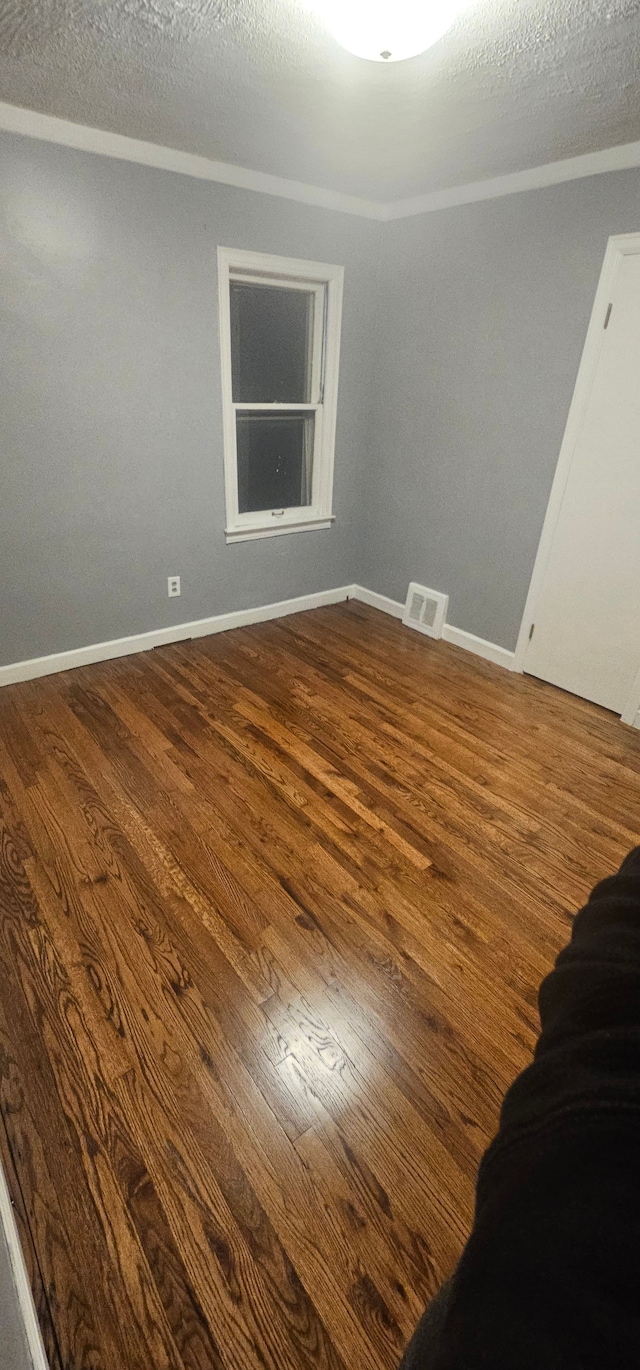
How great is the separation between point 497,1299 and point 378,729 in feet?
7.56

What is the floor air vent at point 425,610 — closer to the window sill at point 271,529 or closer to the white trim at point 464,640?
the white trim at point 464,640

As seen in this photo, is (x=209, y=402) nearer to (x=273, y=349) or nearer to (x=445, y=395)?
(x=273, y=349)

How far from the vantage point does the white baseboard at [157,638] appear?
113 inches

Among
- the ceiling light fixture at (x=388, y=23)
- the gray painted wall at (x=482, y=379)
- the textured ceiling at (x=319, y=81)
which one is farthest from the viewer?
the gray painted wall at (x=482, y=379)

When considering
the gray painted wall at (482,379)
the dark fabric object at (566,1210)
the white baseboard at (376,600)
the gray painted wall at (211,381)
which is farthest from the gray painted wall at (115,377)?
the dark fabric object at (566,1210)

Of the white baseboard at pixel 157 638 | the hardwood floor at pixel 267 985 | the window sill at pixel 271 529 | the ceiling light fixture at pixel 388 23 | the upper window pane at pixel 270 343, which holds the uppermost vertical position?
the ceiling light fixture at pixel 388 23

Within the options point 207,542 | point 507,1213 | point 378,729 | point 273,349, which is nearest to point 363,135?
point 273,349

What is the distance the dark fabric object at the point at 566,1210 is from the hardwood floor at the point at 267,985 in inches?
30.7

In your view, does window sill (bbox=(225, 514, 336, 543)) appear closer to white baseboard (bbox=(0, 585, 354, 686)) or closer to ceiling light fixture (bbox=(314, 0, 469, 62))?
white baseboard (bbox=(0, 585, 354, 686))

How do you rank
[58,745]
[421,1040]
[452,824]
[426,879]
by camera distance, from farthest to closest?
[58,745] → [452,824] → [426,879] → [421,1040]

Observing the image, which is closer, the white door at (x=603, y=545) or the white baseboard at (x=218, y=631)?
the white door at (x=603, y=545)

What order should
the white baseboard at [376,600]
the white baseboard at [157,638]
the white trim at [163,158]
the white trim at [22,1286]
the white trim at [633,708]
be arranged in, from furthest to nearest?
the white baseboard at [376,600] → the white baseboard at [157,638] → the white trim at [633,708] → the white trim at [163,158] → the white trim at [22,1286]

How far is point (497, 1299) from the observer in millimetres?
392

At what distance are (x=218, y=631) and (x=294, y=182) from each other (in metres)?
2.29
